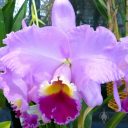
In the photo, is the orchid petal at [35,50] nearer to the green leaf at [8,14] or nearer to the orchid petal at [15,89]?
the orchid petal at [15,89]

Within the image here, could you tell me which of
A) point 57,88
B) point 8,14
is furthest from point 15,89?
point 8,14

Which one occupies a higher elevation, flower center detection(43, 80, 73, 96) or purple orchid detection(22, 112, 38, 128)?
flower center detection(43, 80, 73, 96)

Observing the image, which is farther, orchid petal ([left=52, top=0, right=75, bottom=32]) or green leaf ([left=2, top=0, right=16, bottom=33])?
green leaf ([left=2, top=0, right=16, bottom=33])

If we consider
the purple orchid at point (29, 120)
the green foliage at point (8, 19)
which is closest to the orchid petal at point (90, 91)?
the purple orchid at point (29, 120)

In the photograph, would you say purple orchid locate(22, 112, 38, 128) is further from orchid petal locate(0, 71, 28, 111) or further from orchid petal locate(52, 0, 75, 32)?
orchid petal locate(52, 0, 75, 32)

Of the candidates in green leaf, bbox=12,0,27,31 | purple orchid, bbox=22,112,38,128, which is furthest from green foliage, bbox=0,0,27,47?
purple orchid, bbox=22,112,38,128

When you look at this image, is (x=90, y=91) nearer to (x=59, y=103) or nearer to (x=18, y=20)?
(x=59, y=103)
